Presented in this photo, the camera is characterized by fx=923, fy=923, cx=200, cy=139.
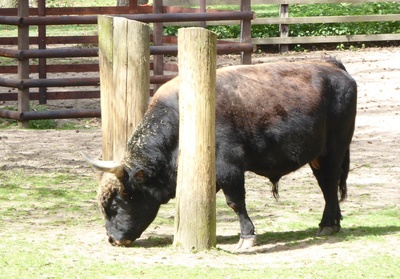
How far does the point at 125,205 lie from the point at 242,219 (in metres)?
0.95

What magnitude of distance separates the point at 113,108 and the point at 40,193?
6.58 ft

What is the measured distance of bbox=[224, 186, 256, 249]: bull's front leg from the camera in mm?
7371

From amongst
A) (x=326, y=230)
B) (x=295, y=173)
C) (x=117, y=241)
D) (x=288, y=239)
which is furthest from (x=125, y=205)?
(x=295, y=173)

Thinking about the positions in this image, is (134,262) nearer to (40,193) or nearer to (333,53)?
(40,193)

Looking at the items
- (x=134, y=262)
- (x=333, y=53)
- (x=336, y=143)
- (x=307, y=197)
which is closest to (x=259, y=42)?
(x=333, y=53)

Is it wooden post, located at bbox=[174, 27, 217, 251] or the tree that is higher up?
wooden post, located at bbox=[174, 27, 217, 251]

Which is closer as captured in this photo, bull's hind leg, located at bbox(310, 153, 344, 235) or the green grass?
the green grass

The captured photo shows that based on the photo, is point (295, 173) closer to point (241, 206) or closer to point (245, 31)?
point (241, 206)

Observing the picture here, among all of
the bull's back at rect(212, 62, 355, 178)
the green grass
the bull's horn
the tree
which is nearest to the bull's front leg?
the green grass

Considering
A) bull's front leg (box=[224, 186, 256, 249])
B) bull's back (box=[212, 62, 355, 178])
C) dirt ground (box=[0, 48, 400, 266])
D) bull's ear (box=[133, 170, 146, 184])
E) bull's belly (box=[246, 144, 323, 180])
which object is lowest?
dirt ground (box=[0, 48, 400, 266])

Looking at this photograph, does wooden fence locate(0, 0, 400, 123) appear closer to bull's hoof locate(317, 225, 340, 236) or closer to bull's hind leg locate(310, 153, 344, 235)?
bull's hind leg locate(310, 153, 344, 235)

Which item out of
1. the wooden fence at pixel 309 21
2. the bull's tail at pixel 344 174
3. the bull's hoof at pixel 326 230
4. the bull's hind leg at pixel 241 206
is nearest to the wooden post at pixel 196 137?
the bull's hind leg at pixel 241 206

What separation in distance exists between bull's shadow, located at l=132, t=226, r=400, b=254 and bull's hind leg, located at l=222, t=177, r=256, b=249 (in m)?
0.08

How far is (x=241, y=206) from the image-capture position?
7.43 metres
